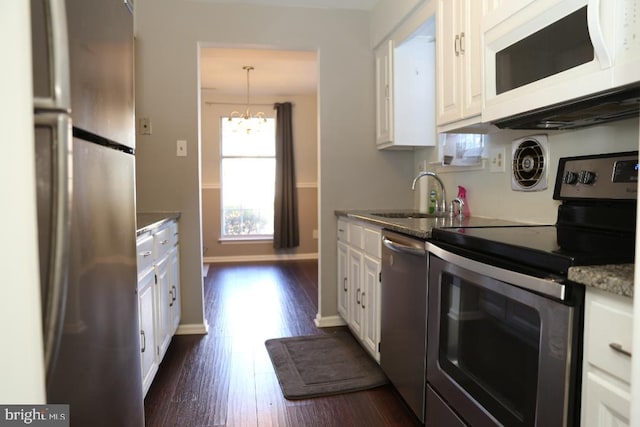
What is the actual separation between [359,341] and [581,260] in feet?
6.18

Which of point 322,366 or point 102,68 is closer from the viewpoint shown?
point 102,68

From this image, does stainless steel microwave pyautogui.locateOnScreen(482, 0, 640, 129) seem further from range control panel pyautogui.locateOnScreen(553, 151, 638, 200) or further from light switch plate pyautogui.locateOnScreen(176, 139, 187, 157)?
light switch plate pyautogui.locateOnScreen(176, 139, 187, 157)

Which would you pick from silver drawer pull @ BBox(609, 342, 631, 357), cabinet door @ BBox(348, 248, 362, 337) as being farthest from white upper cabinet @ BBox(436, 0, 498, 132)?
silver drawer pull @ BBox(609, 342, 631, 357)

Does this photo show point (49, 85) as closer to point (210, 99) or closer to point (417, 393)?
point (417, 393)

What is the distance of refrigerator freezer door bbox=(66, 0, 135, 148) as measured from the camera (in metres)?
0.81

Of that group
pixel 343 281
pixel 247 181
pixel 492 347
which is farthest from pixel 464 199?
pixel 247 181

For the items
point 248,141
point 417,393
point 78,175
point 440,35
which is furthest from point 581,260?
point 248,141

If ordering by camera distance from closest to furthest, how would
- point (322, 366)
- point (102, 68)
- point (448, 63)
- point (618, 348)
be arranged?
1. point (618, 348)
2. point (102, 68)
3. point (448, 63)
4. point (322, 366)

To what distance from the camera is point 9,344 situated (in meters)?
0.74

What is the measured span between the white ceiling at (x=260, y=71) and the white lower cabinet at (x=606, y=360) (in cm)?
320

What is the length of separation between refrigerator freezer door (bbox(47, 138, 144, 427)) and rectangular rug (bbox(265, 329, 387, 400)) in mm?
1035

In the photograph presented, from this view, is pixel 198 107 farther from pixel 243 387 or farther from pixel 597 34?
pixel 597 34

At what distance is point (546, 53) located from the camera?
1306 mm

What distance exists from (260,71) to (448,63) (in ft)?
9.87
